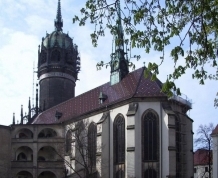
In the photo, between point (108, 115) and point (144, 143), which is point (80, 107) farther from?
point (144, 143)

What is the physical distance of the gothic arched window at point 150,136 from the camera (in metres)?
39.3

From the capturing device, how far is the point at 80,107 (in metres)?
49.6

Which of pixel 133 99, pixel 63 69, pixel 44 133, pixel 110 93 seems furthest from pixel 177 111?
pixel 63 69

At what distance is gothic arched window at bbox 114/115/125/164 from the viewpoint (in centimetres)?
4088

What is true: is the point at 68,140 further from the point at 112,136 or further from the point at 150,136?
the point at 150,136

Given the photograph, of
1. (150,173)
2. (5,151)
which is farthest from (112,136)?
(5,151)

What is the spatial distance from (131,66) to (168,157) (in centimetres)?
2689

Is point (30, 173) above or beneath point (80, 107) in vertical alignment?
beneath

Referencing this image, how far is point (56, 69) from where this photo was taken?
6225 cm

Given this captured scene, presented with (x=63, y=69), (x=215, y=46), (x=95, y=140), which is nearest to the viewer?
(x=215, y=46)

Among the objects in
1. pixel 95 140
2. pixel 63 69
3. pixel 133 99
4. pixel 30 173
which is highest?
pixel 63 69

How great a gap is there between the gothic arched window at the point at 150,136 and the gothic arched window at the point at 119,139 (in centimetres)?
206

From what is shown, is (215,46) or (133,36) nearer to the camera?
(133,36)

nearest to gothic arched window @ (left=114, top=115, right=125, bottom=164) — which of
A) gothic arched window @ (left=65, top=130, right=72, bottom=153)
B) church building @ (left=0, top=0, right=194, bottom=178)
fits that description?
church building @ (left=0, top=0, right=194, bottom=178)
